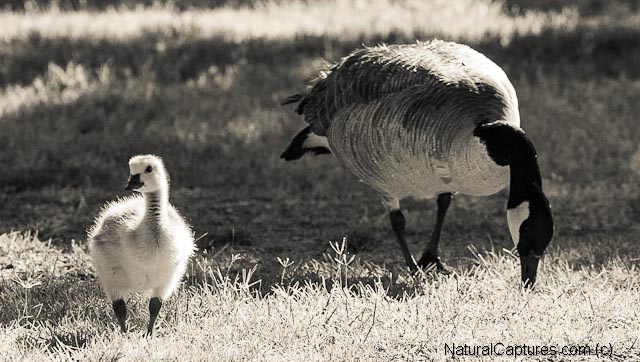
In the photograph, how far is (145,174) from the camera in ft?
17.0

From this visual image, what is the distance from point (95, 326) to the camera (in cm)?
556

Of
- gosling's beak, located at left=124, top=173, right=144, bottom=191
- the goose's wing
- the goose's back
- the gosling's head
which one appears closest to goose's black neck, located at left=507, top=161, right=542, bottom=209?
the goose's back

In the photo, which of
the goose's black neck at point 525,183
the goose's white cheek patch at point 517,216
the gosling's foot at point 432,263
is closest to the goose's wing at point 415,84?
the goose's black neck at point 525,183

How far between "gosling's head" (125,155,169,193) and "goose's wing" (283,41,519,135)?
201 cm

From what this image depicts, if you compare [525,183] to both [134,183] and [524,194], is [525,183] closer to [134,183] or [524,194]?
[524,194]

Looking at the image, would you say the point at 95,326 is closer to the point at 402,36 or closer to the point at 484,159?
the point at 484,159

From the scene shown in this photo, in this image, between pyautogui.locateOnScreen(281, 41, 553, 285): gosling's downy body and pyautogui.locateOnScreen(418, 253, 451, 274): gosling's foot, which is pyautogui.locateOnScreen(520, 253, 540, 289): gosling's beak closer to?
pyautogui.locateOnScreen(281, 41, 553, 285): gosling's downy body

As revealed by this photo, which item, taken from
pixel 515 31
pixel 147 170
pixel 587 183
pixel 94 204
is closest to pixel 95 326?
pixel 147 170

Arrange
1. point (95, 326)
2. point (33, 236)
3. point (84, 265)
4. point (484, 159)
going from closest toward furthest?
point (95, 326), point (484, 159), point (84, 265), point (33, 236)

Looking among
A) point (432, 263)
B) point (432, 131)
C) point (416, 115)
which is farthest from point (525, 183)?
point (432, 263)

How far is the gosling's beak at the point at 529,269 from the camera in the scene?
609 centimetres

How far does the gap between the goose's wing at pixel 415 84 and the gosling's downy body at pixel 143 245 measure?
1.96 metres

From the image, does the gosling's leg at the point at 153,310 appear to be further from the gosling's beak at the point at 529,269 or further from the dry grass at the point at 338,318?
the gosling's beak at the point at 529,269

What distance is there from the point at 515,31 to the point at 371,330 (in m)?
9.02
